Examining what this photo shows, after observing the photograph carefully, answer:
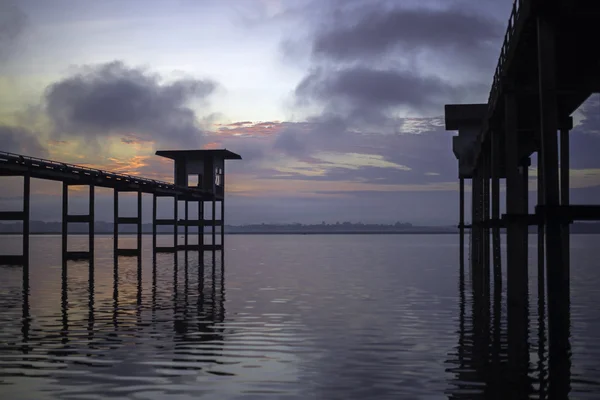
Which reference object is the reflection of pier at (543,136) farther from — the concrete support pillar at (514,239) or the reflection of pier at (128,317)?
the reflection of pier at (128,317)

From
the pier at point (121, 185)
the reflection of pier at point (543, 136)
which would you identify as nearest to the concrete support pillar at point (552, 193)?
the reflection of pier at point (543, 136)

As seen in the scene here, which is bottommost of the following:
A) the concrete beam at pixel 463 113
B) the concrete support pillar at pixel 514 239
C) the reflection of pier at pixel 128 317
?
the reflection of pier at pixel 128 317

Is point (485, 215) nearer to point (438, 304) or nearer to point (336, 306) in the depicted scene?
point (438, 304)

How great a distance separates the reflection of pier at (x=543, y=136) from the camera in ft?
51.6

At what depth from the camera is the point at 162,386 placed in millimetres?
12562

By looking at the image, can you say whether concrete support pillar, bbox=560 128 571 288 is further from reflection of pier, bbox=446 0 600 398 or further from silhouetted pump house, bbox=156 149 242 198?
silhouetted pump house, bbox=156 149 242 198

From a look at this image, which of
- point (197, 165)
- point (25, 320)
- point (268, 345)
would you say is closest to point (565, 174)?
point (268, 345)

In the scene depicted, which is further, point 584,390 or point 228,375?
point 228,375

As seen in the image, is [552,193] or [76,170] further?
[76,170]

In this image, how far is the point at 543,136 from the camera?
16.0 meters

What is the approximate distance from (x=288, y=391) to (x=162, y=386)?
2.08 metres

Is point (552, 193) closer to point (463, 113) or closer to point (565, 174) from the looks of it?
point (565, 174)

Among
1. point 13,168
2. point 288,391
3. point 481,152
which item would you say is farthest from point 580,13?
point 13,168

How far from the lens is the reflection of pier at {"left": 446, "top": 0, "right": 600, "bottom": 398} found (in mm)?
15742
